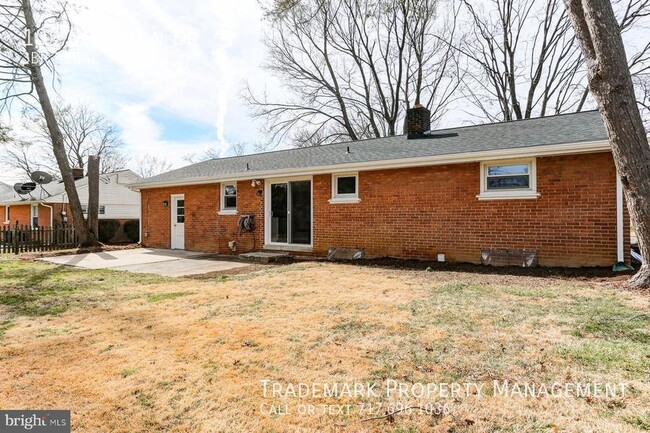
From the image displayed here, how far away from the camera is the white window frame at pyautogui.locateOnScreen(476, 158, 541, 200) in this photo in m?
7.83

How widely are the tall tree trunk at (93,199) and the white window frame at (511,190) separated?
49.1 feet

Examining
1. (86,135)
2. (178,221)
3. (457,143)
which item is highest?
(86,135)

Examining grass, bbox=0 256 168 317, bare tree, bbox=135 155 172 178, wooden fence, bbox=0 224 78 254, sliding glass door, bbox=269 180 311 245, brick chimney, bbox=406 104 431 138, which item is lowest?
grass, bbox=0 256 168 317

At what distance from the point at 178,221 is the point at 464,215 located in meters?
10.9

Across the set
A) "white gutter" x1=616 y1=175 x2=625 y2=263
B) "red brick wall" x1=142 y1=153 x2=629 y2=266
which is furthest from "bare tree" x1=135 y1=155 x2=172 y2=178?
"white gutter" x1=616 y1=175 x2=625 y2=263

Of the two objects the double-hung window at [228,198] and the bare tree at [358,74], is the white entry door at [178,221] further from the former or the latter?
the bare tree at [358,74]

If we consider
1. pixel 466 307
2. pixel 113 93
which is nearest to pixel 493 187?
pixel 466 307

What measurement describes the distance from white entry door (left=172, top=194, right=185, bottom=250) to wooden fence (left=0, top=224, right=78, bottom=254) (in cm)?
454

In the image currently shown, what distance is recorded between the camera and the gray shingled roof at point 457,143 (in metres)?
7.94

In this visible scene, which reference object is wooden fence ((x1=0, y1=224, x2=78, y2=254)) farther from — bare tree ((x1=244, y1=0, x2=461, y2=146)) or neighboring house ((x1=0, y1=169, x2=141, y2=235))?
bare tree ((x1=244, y1=0, x2=461, y2=146))

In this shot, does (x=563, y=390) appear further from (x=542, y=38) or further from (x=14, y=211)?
(x=14, y=211)

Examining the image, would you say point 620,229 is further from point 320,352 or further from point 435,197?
point 320,352

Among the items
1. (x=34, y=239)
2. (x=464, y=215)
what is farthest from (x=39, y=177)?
(x=464, y=215)

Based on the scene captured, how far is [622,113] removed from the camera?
5430 millimetres
